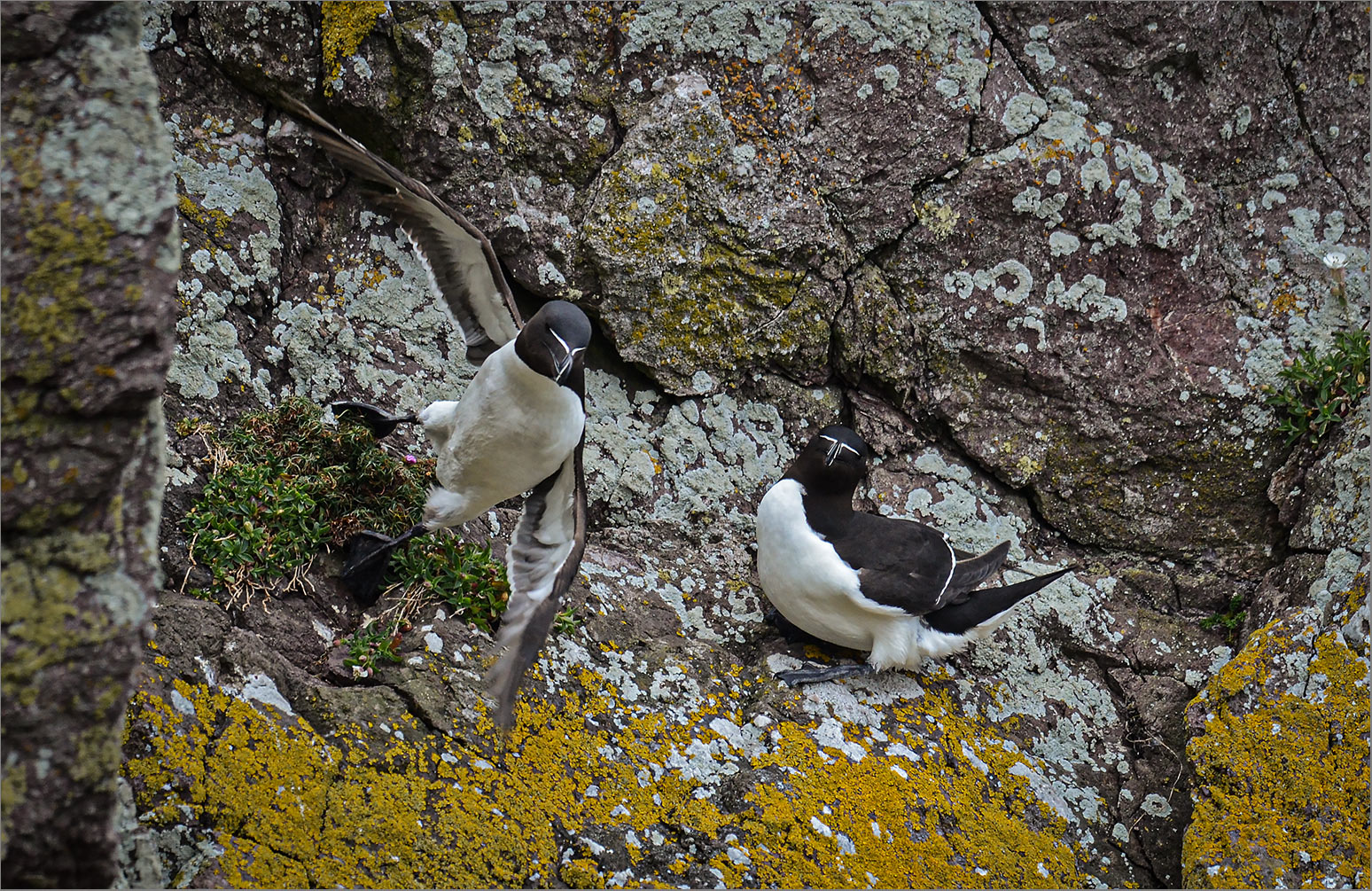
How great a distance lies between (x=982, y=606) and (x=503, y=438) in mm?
2128

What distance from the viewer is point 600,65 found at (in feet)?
16.9

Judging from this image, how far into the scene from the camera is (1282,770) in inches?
153

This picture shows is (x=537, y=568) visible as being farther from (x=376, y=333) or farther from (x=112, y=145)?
(x=112, y=145)

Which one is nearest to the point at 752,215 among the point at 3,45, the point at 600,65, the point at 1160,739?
the point at 600,65

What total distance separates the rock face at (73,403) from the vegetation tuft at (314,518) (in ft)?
4.67

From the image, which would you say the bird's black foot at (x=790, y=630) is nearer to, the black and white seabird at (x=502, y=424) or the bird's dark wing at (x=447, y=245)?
the black and white seabird at (x=502, y=424)

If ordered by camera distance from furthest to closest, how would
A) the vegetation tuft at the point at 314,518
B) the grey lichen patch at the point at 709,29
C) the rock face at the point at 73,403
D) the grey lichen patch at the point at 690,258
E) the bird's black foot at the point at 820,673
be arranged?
the grey lichen patch at the point at 709,29
the grey lichen patch at the point at 690,258
the bird's black foot at the point at 820,673
the vegetation tuft at the point at 314,518
the rock face at the point at 73,403

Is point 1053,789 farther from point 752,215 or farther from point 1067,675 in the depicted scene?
point 752,215

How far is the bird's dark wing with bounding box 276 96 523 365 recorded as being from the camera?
4.21 m

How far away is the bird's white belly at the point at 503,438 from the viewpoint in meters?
4.16

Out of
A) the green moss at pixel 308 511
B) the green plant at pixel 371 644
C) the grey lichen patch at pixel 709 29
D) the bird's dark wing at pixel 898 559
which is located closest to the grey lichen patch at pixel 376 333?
the green moss at pixel 308 511

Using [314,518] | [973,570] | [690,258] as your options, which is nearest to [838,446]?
[973,570]

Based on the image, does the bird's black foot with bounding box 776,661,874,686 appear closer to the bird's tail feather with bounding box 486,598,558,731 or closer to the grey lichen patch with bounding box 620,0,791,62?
the bird's tail feather with bounding box 486,598,558,731

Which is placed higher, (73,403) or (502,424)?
(502,424)
